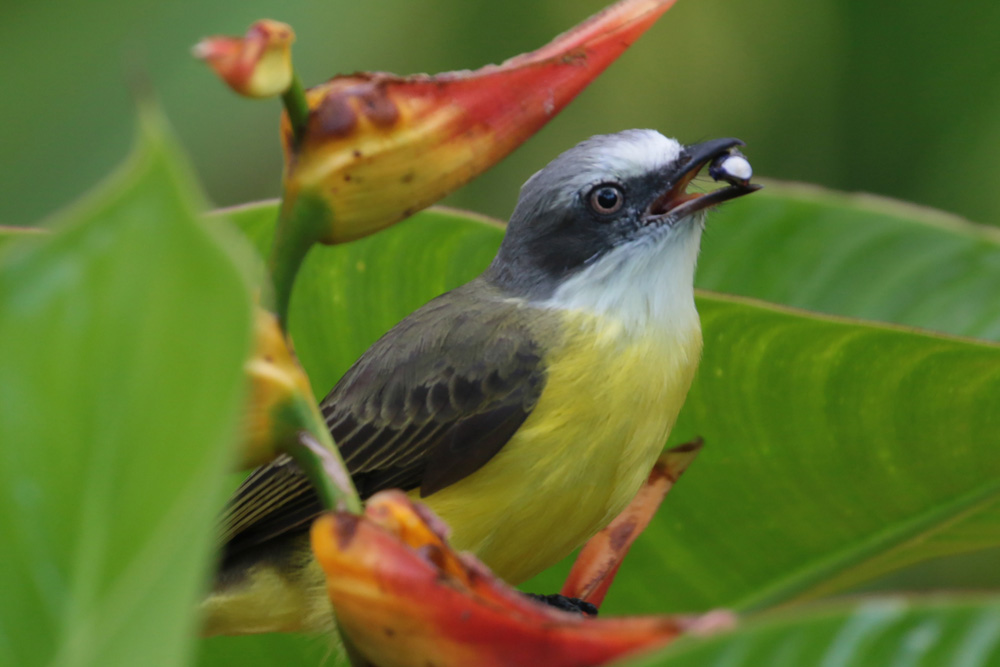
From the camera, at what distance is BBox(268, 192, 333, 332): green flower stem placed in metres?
0.86

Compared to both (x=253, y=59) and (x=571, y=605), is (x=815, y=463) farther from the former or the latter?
(x=253, y=59)

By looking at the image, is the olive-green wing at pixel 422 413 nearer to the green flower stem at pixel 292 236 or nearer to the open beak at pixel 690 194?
the open beak at pixel 690 194

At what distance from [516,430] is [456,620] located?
2.88 feet

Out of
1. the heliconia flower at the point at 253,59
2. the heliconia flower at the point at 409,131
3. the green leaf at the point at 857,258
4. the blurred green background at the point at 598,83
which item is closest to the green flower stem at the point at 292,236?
the heliconia flower at the point at 409,131

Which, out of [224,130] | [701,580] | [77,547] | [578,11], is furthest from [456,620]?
[578,11]

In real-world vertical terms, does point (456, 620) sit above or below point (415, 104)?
below

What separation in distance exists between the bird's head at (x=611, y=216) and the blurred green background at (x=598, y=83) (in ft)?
4.32

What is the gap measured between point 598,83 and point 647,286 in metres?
2.12

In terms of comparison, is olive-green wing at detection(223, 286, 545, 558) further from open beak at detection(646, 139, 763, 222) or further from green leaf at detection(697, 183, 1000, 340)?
green leaf at detection(697, 183, 1000, 340)

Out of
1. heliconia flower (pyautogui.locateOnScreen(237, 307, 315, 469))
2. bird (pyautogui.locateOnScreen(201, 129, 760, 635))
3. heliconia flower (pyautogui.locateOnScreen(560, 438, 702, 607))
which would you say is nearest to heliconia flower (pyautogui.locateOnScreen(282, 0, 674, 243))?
heliconia flower (pyautogui.locateOnScreen(237, 307, 315, 469))

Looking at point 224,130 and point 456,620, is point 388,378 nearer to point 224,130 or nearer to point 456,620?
point 456,620

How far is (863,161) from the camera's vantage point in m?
3.31

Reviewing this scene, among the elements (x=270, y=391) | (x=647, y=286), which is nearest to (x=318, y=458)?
(x=270, y=391)

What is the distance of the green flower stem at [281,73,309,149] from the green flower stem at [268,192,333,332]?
44mm
